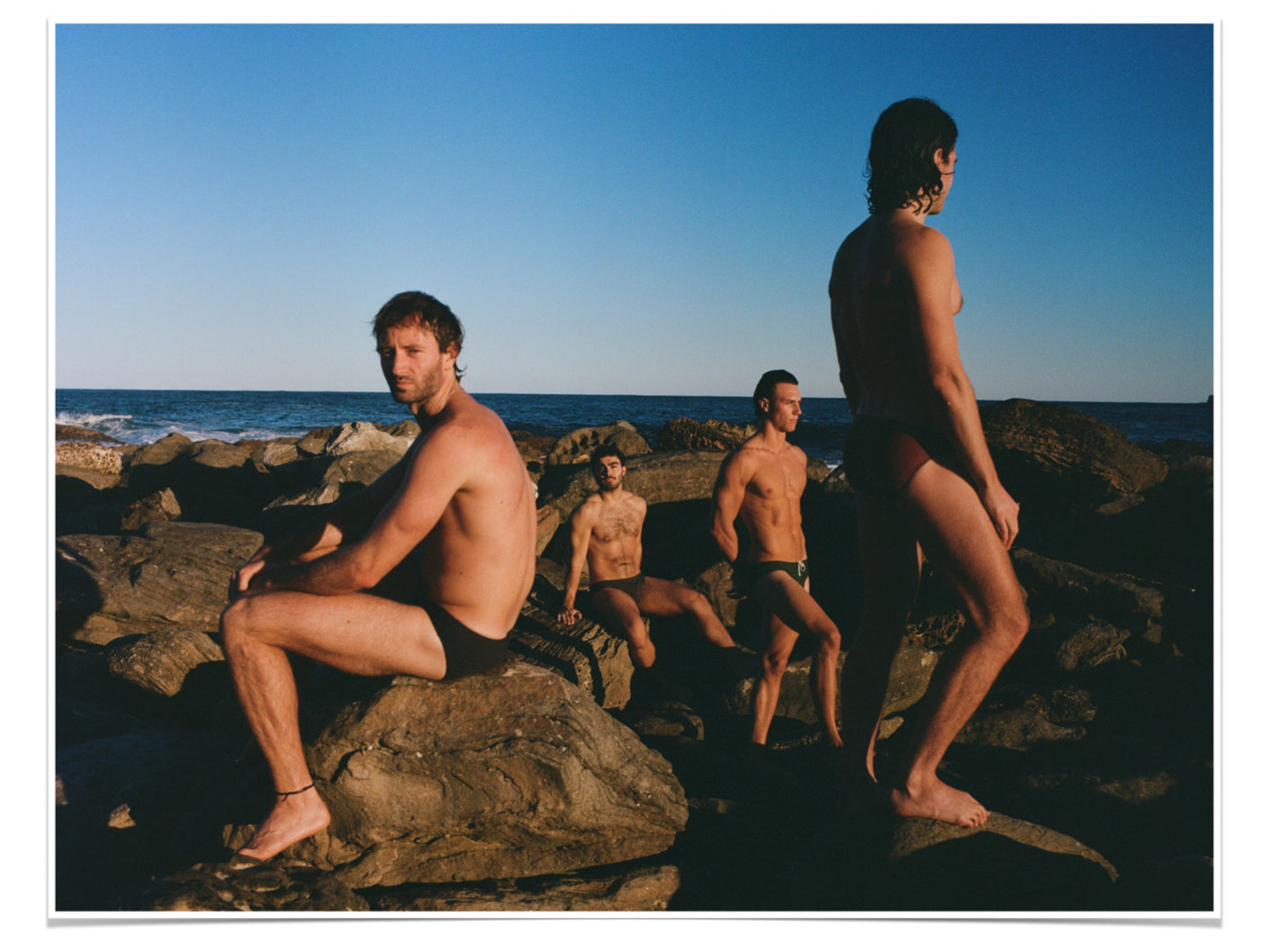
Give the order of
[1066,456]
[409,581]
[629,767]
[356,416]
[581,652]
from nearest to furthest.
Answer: [409,581] < [629,767] < [581,652] < [1066,456] < [356,416]

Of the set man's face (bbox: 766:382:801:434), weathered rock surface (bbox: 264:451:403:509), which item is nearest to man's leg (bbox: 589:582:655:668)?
man's face (bbox: 766:382:801:434)

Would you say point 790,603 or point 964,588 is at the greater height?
point 964,588

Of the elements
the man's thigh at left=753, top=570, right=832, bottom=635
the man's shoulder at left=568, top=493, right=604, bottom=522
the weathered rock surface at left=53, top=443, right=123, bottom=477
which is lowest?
the man's thigh at left=753, top=570, right=832, bottom=635

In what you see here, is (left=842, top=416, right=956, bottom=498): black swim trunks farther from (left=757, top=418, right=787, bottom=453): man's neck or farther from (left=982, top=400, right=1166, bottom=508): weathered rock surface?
(left=982, top=400, right=1166, bottom=508): weathered rock surface

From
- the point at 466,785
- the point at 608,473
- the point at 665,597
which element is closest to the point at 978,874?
the point at 466,785

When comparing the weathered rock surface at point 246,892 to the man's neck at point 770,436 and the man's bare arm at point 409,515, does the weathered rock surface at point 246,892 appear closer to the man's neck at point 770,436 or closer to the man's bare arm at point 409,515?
the man's bare arm at point 409,515

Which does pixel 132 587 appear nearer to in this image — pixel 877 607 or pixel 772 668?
pixel 772 668

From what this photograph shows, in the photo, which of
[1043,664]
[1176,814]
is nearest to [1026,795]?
[1176,814]

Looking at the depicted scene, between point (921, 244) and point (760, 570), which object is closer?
point (921, 244)

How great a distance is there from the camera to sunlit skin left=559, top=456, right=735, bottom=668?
5914 millimetres

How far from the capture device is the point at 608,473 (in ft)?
21.3

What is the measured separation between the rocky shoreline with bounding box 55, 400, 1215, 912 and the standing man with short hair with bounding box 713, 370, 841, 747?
399 millimetres

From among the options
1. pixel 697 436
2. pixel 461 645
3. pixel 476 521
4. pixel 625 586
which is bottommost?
pixel 625 586

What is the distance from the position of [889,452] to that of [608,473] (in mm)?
3780
